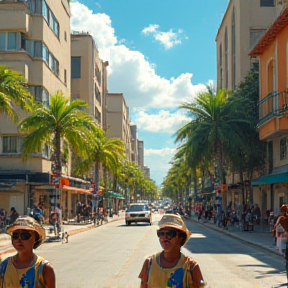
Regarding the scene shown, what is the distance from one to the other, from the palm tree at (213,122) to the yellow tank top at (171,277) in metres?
34.4

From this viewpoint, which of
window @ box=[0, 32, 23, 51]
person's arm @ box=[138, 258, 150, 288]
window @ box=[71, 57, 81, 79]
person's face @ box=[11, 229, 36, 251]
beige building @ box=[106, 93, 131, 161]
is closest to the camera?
person's arm @ box=[138, 258, 150, 288]

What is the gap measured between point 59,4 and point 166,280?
50.1m

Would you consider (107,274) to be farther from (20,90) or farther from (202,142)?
(202,142)

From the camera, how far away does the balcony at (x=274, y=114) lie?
3022cm

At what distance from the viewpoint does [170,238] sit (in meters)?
4.69

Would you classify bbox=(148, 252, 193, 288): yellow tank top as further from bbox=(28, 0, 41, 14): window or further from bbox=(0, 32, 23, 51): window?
bbox=(28, 0, 41, 14): window

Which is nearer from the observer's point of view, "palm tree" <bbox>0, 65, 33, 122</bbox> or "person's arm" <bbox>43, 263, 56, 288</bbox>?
"person's arm" <bbox>43, 263, 56, 288</bbox>

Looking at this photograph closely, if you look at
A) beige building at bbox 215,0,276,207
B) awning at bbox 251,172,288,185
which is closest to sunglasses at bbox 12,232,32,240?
awning at bbox 251,172,288,185

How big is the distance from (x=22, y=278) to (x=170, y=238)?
1.29 metres

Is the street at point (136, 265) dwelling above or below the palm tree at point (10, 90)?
below

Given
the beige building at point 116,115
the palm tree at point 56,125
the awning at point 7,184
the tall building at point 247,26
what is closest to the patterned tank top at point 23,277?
the palm tree at point 56,125

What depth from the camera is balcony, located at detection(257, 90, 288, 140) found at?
30223 mm

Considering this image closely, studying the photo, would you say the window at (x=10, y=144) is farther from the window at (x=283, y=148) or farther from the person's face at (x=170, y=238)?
the person's face at (x=170, y=238)

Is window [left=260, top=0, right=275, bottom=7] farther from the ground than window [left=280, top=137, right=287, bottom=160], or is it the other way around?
window [left=260, top=0, right=275, bottom=7]
